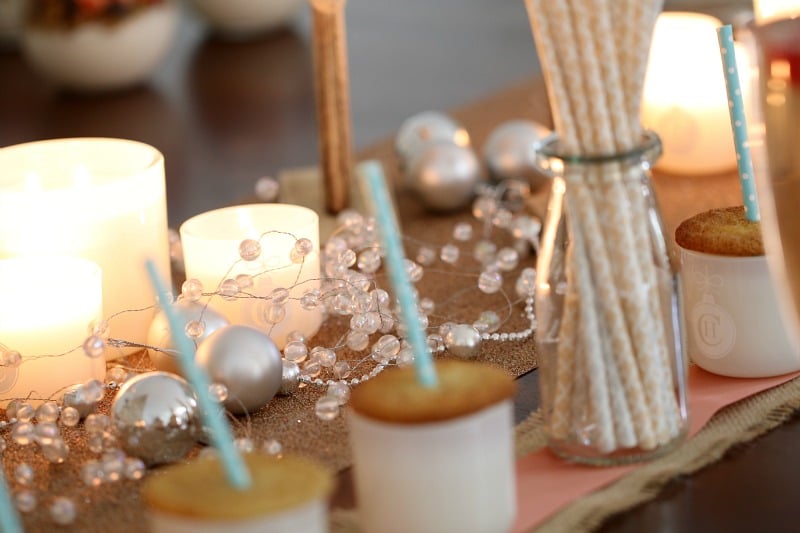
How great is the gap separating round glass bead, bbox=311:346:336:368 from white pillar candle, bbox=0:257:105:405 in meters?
0.13

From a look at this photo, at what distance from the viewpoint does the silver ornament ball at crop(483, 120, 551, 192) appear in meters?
1.14

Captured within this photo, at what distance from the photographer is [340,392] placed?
752mm

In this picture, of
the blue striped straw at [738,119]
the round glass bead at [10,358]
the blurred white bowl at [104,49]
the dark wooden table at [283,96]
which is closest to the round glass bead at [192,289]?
the round glass bead at [10,358]

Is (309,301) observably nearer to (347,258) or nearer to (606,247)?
(347,258)

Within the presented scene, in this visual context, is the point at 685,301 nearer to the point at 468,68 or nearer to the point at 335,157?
the point at 335,157

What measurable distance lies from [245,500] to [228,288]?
336 mm

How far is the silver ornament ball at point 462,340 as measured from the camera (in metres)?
0.79

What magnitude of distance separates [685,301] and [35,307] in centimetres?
39

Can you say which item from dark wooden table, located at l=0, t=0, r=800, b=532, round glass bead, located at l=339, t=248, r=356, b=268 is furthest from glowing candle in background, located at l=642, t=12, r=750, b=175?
round glass bead, located at l=339, t=248, r=356, b=268

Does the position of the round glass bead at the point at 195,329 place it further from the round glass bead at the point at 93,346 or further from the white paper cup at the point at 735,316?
the white paper cup at the point at 735,316

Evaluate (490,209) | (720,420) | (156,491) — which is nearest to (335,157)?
(490,209)

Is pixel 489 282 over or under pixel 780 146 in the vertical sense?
under

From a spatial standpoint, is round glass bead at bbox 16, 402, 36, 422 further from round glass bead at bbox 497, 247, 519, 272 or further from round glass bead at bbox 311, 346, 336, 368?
round glass bead at bbox 497, 247, 519, 272

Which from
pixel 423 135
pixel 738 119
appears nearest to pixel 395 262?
pixel 738 119
